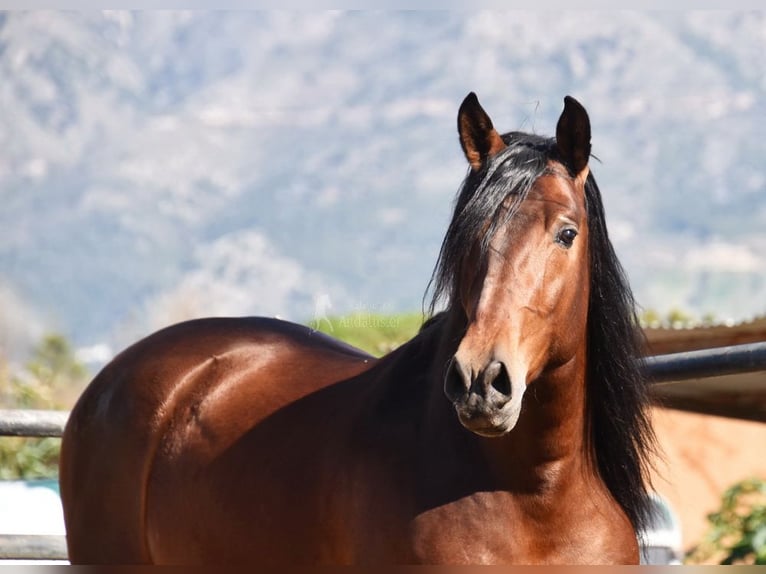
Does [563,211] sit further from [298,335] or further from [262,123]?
[262,123]

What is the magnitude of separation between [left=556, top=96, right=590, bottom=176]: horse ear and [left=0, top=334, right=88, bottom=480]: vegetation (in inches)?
324

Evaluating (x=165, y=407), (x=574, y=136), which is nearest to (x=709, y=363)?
(x=574, y=136)

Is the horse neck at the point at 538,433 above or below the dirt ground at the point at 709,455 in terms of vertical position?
above

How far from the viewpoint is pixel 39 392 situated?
10.6 metres

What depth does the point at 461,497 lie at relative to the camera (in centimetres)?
271

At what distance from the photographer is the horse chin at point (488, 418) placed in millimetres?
2393

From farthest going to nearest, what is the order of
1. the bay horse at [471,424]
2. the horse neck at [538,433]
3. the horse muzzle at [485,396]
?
the horse neck at [538,433], the bay horse at [471,424], the horse muzzle at [485,396]

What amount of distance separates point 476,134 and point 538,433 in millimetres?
888

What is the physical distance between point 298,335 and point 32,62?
33.2 ft

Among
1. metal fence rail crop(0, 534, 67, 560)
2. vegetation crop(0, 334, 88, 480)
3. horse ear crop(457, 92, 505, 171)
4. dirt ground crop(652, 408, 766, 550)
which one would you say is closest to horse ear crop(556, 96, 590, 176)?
horse ear crop(457, 92, 505, 171)

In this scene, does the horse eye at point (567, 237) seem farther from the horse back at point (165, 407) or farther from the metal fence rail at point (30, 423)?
the metal fence rail at point (30, 423)

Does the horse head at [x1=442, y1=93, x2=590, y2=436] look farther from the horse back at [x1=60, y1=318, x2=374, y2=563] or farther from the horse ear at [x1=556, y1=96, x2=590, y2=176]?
the horse back at [x1=60, y1=318, x2=374, y2=563]

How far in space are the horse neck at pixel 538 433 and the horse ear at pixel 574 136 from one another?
0.55 metres

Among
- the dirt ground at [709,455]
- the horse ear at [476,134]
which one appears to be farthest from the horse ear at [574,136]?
the dirt ground at [709,455]
